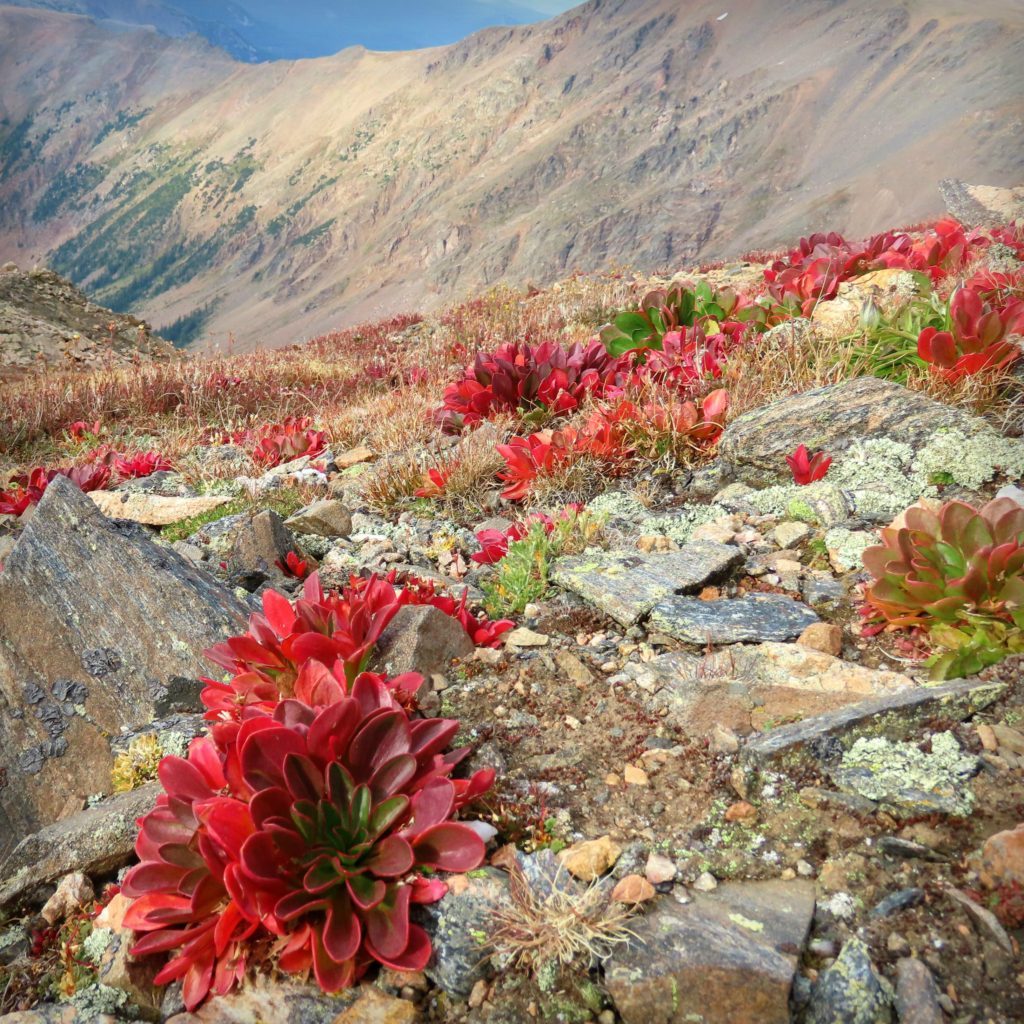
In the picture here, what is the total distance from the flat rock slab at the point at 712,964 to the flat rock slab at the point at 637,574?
1.27 metres

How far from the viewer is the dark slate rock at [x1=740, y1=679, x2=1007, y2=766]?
195 cm

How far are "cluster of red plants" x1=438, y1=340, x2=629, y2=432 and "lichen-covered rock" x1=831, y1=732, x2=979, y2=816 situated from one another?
3.67 metres

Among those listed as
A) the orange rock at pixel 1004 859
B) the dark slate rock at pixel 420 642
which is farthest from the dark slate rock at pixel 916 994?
the dark slate rock at pixel 420 642

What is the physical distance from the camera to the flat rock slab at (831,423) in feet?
12.0

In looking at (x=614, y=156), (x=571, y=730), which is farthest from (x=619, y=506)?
(x=614, y=156)

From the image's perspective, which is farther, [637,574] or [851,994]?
[637,574]

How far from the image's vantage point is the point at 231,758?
73.7 inches

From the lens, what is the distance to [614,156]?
428 feet

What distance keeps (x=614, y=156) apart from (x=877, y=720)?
145777 millimetres

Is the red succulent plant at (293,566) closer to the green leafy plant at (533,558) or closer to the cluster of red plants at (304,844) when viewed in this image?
the green leafy plant at (533,558)

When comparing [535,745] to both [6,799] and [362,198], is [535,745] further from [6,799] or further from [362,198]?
[362,198]

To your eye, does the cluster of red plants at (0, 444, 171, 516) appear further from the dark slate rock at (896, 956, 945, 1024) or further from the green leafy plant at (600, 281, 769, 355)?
the dark slate rock at (896, 956, 945, 1024)

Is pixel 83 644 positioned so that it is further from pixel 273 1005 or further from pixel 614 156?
pixel 614 156

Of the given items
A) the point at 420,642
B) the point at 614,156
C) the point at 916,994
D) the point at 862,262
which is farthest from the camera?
the point at 614,156
